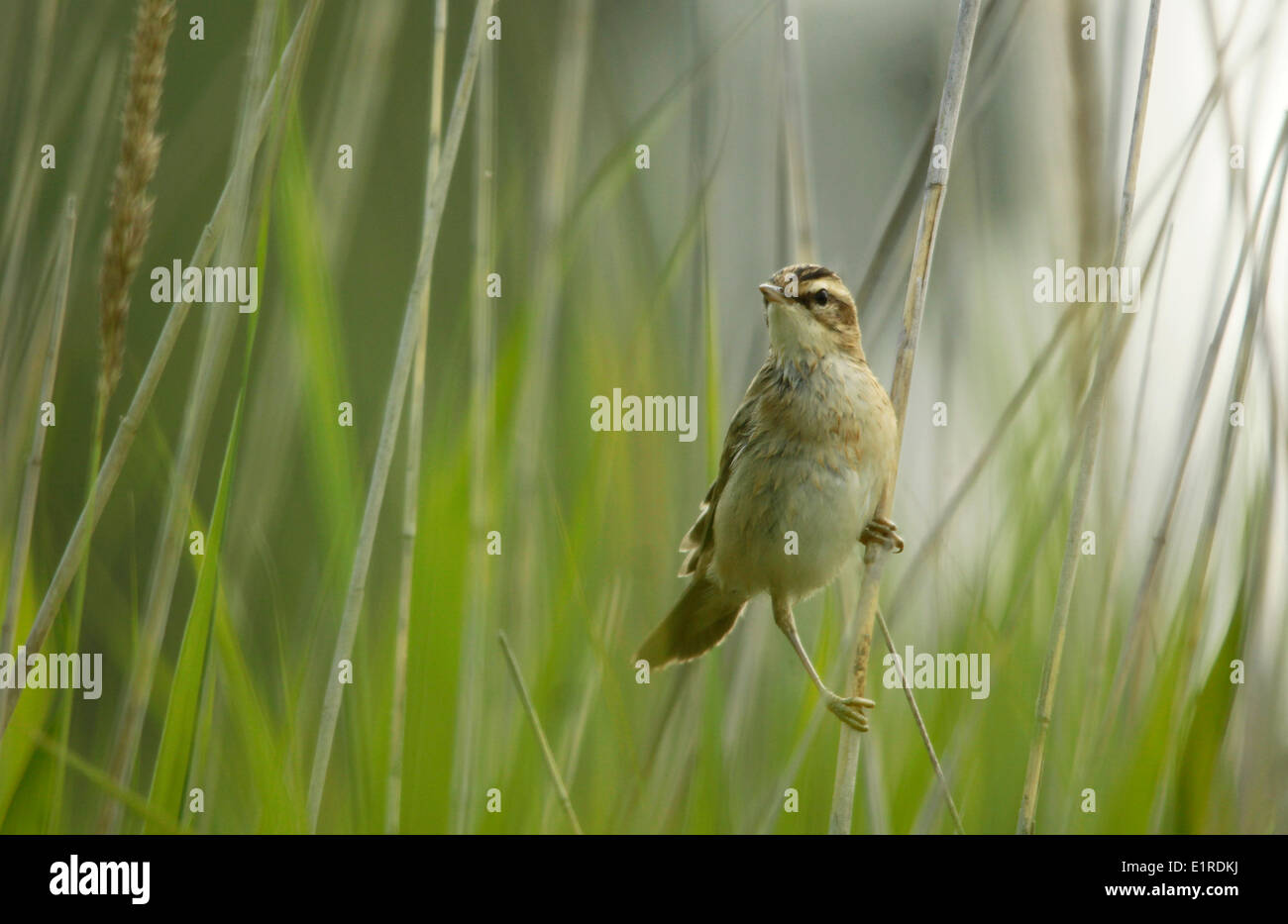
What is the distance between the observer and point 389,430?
6.75 ft

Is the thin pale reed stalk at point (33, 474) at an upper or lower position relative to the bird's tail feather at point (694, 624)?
upper

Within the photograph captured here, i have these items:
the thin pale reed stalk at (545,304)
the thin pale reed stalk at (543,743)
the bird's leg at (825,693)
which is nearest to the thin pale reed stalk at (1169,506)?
the bird's leg at (825,693)

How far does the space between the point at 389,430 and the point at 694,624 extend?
1142mm

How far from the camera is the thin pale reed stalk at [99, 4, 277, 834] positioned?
210 centimetres

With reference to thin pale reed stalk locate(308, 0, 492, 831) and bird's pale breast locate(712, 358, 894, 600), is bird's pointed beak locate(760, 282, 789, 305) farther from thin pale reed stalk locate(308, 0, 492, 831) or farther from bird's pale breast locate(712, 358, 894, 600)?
thin pale reed stalk locate(308, 0, 492, 831)

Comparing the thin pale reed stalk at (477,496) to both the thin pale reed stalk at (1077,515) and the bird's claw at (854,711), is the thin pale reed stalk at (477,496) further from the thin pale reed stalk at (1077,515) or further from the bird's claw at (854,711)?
the thin pale reed stalk at (1077,515)

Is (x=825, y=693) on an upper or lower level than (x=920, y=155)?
lower

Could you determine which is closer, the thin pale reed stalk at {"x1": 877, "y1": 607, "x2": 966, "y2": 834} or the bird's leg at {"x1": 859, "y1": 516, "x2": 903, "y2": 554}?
the thin pale reed stalk at {"x1": 877, "y1": 607, "x2": 966, "y2": 834}

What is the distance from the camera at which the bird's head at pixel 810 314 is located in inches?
104

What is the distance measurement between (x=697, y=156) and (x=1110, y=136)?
113 centimetres

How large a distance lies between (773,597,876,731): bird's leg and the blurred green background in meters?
0.08

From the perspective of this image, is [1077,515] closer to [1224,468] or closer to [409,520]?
[1224,468]

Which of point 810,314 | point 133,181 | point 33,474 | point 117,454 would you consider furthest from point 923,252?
point 33,474

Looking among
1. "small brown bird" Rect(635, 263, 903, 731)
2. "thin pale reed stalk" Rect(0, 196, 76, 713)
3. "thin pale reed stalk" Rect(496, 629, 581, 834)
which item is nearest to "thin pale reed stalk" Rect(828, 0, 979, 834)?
"small brown bird" Rect(635, 263, 903, 731)
